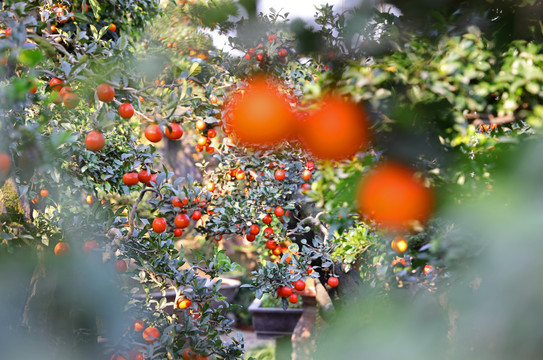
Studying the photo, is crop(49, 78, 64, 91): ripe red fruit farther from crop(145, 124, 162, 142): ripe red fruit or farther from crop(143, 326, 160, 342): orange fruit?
crop(143, 326, 160, 342): orange fruit

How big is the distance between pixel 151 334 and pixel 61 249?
2.41 feet

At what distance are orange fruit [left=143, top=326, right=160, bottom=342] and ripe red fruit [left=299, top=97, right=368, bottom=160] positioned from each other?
1.71 metres

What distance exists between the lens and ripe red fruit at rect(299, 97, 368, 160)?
1.09m

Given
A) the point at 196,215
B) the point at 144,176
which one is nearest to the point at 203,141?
the point at 196,215

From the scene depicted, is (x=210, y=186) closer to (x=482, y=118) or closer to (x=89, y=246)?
(x=89, y=246)

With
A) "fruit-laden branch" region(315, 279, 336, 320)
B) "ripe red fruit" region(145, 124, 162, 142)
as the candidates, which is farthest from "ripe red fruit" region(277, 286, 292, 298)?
"ripe red fruit" region(145, 124, 162, 142)

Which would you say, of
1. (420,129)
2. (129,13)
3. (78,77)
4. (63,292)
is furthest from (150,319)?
(129,13)

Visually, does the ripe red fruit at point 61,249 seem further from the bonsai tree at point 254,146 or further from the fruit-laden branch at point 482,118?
the fruit-laden branch at point 482,118

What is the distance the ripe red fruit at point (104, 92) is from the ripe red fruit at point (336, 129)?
94cm

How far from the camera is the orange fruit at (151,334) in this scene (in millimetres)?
2254

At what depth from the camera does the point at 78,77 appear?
1.62 metres

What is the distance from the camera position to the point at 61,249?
2.07 meters

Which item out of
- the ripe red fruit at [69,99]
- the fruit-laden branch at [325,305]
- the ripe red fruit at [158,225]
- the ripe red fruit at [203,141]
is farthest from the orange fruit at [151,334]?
the ripe red fruit at [203,141]

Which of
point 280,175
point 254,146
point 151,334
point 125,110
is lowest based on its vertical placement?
point 151,334
